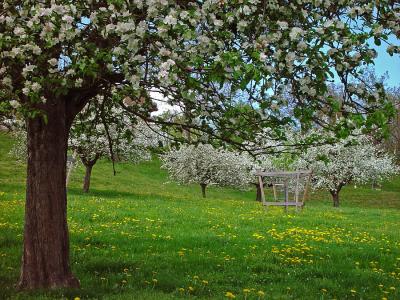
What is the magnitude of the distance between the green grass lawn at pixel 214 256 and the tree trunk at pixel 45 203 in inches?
16.4

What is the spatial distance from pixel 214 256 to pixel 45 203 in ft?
17.4

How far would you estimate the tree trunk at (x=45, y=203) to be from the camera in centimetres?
849

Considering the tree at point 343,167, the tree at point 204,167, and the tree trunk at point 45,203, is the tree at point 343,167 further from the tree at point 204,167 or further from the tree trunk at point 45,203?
the tree trunk at point 45,203

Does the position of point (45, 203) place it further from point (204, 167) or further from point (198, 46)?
point (204, 167)

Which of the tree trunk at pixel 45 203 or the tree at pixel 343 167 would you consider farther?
the tree at pixel 343 167

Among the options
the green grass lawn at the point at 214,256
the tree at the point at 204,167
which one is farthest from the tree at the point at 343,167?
the green grass lawn at the point at 214,256

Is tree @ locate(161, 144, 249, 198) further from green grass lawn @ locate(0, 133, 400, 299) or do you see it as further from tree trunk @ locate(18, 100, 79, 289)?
tree trunk @ locate(18, 100, 79, 289)

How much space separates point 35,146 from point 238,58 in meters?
4.44

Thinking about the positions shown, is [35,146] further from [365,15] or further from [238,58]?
[365,15]

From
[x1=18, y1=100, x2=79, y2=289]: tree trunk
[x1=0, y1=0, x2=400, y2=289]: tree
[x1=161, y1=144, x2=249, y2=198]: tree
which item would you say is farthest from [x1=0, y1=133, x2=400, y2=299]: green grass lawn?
[x1=161, y1=144, x2=249, y2=198]: tree

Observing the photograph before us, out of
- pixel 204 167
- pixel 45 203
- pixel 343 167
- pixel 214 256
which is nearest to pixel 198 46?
pixel 45 203

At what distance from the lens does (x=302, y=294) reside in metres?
9.55

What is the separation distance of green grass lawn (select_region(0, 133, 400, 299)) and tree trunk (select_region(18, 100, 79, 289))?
42 centimetres

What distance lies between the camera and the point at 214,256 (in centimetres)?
1259
